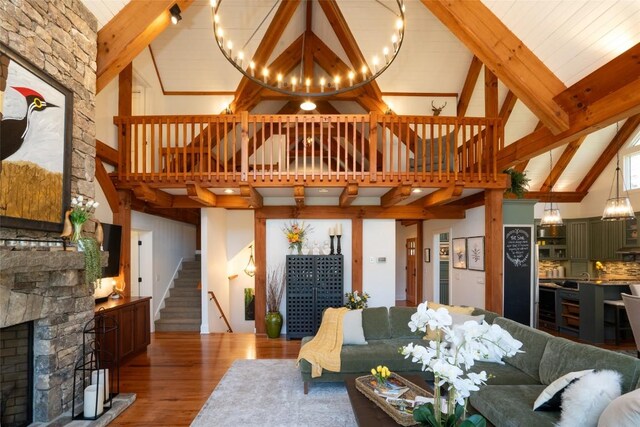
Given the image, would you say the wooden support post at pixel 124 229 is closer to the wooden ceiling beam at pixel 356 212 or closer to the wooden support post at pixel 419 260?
the wooden ceiling beam at pixel 356 212

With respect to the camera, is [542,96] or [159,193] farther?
[159,193]

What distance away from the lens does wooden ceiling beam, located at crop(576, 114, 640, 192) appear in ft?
25.7

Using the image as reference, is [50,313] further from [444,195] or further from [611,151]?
[611,151]

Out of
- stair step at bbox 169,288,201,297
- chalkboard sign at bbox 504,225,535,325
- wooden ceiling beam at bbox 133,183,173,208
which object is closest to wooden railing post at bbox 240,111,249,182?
wooden ceiling beam at bbox 133,183,173,208

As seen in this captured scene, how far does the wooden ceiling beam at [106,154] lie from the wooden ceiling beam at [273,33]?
2555mm

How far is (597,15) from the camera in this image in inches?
136

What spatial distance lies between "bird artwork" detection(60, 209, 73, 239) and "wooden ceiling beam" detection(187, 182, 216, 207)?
2061mm

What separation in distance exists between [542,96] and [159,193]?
18.3 feet

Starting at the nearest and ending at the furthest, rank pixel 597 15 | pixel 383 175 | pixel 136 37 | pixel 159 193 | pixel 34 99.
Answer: pixel 34 99 < pixel 597 15 < pixel 136 37 < pixel 383 175 < pixel 159 193

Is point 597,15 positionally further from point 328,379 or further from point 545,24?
point 328,379

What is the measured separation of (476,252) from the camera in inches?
252

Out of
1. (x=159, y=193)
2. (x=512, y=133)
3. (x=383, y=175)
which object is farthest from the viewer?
(x=512, y=133)

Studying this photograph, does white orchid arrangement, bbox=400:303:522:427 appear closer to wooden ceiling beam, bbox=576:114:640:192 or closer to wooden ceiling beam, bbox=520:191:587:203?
wooden ceiling beam, bbox=576:114:640:192

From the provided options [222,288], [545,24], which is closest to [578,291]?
[545,24]
